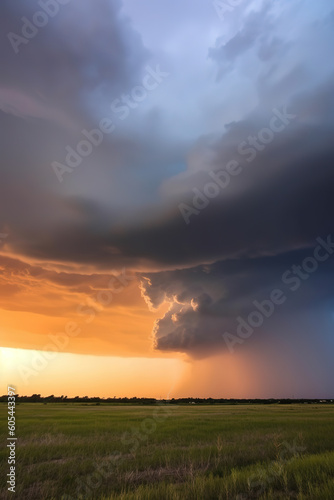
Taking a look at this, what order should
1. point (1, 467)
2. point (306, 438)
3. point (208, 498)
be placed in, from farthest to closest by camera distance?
point (306, 438)
point (1, 467)
point (208, 498)

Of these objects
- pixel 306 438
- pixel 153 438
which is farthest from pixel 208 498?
pixel 306 438

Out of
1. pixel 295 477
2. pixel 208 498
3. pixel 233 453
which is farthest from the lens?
pixel 233 453

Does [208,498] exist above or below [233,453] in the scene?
above

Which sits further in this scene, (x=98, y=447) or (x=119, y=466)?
(x=98, y=447)

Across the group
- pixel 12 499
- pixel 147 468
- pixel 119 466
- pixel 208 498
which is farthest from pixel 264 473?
pixel 12 499

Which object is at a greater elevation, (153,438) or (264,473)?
(264,473)

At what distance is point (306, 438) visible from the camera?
16.9m

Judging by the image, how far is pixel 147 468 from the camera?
34.3 feet

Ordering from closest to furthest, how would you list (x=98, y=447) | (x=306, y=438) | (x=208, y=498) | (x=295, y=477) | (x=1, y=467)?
(x=208, y=498) < (x=295, y=477) < (x=1, y=467) < (x=98, y=447) < (x=306, y=438)

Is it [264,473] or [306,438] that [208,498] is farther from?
[306,438]

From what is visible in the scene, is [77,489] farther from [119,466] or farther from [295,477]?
[295,477]

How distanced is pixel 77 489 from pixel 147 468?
290 cm

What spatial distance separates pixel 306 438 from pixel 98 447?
438 inches

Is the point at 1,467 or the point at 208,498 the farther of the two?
the point at 1,467
